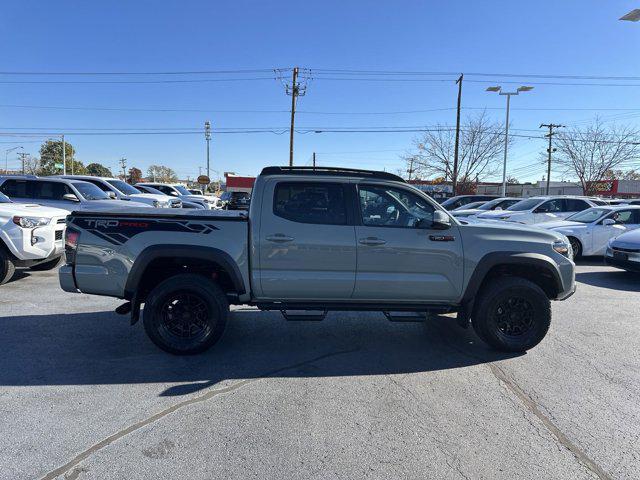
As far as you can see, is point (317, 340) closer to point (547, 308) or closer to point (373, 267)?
point (373, 267)

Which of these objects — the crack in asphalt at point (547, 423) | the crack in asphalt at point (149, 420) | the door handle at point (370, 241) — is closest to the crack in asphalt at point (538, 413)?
the crack in asphalt at point (547, 423)

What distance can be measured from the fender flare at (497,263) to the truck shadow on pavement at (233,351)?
737 mm

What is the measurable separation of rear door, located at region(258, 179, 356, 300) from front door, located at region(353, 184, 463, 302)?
0.16 meters

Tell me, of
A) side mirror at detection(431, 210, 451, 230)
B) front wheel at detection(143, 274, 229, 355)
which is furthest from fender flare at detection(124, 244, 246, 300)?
side mirror at detection(431, 210, 451, 230)

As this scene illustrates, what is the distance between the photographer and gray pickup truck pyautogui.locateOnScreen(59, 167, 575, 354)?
4.42 m

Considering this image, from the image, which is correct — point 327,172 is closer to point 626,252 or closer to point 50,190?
point 626,252

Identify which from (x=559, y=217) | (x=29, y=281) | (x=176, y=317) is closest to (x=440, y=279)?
(x=176, y=317)

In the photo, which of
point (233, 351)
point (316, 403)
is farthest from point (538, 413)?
point (233, 351)

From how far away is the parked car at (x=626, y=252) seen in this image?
8.59 meters

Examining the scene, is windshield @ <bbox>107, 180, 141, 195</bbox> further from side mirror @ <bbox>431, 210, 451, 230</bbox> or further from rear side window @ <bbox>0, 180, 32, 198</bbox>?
side mirror @ <bbox>431, 210, 451, 230</bbox>

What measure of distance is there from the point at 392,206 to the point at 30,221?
20.2ft

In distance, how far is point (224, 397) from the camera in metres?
3.67

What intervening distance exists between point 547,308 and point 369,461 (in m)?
2.88

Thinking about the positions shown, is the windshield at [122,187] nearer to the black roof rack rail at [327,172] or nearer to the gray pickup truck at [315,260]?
the gray pickup truck at [315,260]
